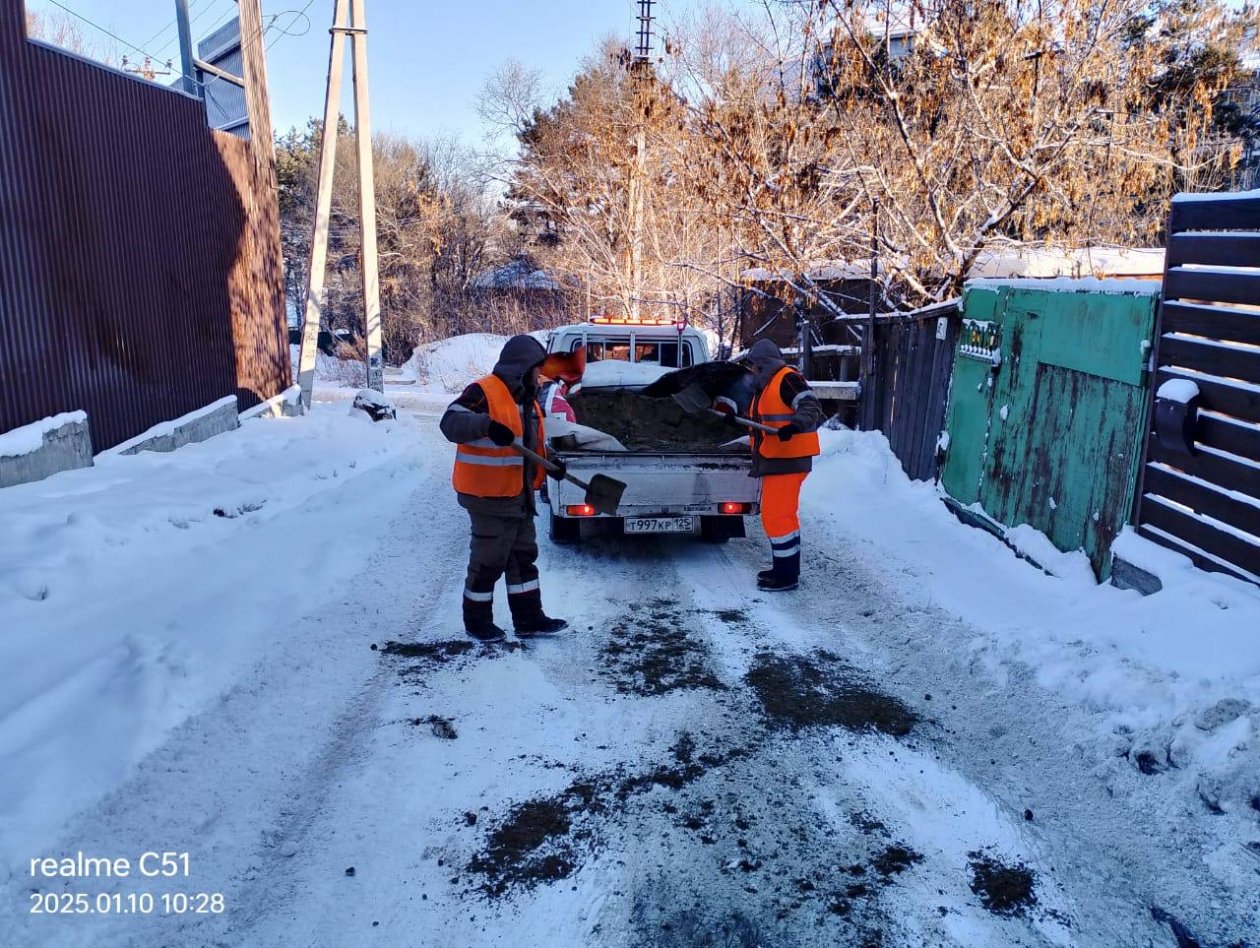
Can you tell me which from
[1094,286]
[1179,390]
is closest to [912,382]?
[1094,286]

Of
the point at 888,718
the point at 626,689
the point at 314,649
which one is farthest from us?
the point at 314,649

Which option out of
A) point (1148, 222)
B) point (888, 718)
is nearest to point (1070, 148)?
point (1148, 222)

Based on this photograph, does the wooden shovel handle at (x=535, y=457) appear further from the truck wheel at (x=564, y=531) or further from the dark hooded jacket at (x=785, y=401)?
the truck wheel at (x=564, y=531)

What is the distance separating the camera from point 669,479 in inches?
277

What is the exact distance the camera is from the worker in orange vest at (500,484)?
5297 millimetres

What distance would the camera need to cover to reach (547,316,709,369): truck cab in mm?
9859

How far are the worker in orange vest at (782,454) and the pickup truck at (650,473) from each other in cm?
41

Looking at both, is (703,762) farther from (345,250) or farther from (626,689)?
(345,250)

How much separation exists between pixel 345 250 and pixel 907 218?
3785cm

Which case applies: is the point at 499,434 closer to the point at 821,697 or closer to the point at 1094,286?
the point at 821,697

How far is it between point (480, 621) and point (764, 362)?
9.51 feet

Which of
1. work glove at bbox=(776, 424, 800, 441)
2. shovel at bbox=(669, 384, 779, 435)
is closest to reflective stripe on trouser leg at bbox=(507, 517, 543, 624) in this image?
work glove at bbox=(776, 424, 800, 441)

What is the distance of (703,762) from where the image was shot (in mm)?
3955

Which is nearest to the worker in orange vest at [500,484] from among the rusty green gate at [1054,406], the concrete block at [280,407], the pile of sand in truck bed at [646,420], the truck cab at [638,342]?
the pile of sand in truck bed at [646,420]
